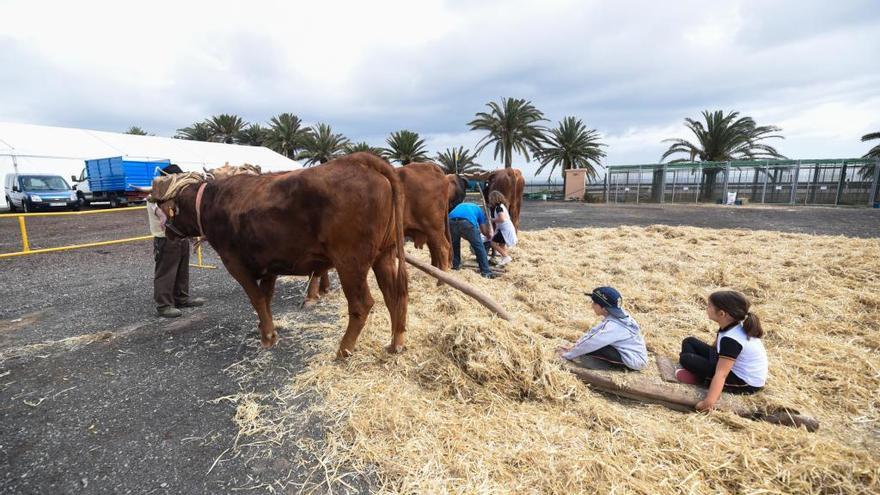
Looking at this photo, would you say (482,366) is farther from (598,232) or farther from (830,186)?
(830,186)

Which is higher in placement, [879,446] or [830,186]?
[830,186]

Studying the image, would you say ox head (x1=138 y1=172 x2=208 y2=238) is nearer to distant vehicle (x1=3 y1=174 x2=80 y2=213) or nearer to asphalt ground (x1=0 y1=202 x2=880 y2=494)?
asphalt ground (x1=0 y1=202 x2=880 y2=494)

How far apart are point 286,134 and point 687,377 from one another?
44067 millimetres

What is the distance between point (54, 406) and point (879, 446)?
5580 mm

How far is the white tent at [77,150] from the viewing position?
75.6ft

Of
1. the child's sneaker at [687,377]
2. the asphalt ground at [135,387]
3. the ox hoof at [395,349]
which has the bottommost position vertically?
the asphalt ground at [135,387]

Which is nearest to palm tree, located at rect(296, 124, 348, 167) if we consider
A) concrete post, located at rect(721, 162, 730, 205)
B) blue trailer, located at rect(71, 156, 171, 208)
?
blue trailer, located at rect(71, 156, 171, 208)

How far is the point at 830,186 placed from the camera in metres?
22.0

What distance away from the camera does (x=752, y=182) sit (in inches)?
935

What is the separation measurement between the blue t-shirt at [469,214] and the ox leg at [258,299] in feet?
12.5

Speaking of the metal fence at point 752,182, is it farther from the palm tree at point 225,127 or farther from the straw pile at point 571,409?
the palm tree at point 225,127

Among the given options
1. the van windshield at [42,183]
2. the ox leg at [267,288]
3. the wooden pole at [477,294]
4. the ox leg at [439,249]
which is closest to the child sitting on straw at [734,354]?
the wooden pole at [477,294]

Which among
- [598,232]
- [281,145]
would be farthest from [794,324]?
[281,145]

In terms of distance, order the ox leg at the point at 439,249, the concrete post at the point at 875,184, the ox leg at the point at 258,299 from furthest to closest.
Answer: the concrete post at the point at 875,184 < the ox leg at the point at 439,249 < the ox leg at the point at 258,299
